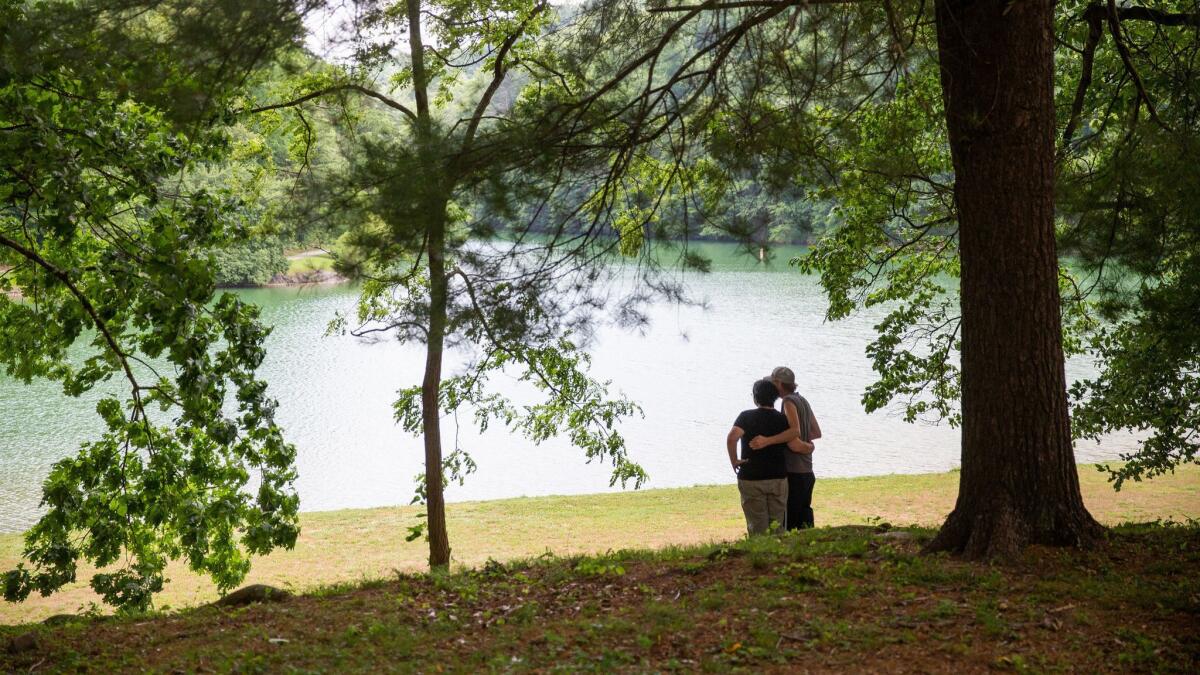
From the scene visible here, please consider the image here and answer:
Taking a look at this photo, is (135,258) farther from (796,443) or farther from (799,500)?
(799,500)

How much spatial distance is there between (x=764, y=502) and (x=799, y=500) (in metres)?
0.34

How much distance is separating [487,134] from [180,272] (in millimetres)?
1786

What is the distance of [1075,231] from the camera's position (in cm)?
723

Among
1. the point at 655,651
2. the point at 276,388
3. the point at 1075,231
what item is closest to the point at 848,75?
the point at 1075,231

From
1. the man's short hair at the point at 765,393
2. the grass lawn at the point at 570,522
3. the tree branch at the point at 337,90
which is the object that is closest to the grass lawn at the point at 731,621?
the man's short hair at the point at 765,393

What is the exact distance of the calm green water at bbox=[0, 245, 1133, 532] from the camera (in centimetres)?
1670

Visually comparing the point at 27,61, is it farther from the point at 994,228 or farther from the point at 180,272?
the point at 994,228

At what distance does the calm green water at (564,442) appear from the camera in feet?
54.8

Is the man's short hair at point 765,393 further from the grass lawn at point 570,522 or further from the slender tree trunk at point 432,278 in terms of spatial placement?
the grass lawn at point 570,522

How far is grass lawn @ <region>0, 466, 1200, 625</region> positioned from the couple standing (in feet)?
9.84

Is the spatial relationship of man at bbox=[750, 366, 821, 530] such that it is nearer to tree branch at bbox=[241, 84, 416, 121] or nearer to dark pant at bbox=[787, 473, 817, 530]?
dark pant at bbox=[787, 473, 817, 530]

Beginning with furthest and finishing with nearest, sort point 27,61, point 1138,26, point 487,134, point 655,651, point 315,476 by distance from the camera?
point 315,476
point 1138,26
point 487,134
point 27,61
point 655,651

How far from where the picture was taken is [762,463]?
6.79 m

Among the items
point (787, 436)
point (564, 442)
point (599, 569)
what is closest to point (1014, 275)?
point (787, 436)
